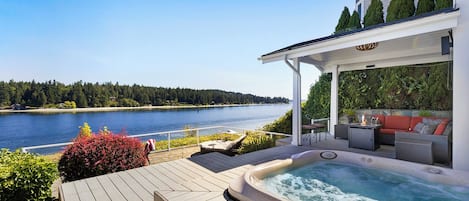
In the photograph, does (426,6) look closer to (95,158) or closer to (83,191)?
(95,158)

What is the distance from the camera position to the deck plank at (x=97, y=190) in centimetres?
296

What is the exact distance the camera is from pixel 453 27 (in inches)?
132

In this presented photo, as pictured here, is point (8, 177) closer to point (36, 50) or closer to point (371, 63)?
point (371, 63)

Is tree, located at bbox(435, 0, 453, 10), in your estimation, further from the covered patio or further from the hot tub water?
the hot tub water

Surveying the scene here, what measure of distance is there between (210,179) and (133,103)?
3375cm

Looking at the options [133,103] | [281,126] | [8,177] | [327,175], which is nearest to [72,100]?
[133,103]

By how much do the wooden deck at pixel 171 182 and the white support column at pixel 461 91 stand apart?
1461 mm

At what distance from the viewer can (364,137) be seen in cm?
548

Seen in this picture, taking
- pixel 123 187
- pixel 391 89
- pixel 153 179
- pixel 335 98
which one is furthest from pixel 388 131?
pixel 123 187

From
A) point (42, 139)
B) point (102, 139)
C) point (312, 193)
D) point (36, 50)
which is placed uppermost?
point (36, 50)

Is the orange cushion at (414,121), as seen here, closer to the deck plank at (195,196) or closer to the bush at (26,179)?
the deck plank at (195,196)

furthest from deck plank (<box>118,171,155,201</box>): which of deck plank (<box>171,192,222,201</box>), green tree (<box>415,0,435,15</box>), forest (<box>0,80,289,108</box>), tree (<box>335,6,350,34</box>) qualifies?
forest (<box>0,80,289,108</box>)

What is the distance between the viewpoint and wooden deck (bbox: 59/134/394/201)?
2.88m

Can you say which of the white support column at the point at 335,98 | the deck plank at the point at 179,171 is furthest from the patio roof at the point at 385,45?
the deck plank at the point at 179,171
